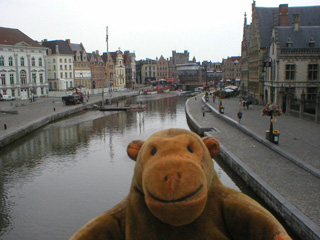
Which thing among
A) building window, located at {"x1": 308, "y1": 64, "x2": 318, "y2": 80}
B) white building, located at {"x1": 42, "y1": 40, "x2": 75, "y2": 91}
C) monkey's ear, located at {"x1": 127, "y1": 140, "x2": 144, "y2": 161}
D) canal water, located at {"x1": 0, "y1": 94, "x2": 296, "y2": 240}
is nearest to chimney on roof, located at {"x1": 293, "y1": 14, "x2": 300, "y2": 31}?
building window, located at {"x1": 308, "y1": 64, "x2": 318, "y2": 80}

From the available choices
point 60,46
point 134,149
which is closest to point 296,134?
point 134,149

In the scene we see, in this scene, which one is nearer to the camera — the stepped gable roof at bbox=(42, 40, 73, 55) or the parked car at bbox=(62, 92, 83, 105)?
the parked car at bbox=(62, 92, 83, 105)

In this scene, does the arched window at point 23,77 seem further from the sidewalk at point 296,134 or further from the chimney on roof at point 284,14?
the sidewalk at point 296,134

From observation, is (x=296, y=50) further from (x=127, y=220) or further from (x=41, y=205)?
(x=127, y=220)

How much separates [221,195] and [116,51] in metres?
100

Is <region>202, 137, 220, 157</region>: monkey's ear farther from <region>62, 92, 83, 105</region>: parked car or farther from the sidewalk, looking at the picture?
<region>62, 92, 83, 105</region>: parked car

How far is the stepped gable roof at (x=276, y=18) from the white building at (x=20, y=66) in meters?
40.9

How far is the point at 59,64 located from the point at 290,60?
5208 cm

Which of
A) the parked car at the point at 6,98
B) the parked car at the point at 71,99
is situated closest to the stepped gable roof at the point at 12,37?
the parked car at the point at 6,98

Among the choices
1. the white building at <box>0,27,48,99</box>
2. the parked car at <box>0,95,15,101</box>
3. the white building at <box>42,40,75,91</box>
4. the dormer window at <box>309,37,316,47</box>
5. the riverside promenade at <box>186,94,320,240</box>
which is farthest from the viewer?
the white building at <box>42,40,75,91</box>

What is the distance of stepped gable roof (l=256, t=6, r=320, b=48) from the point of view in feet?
144

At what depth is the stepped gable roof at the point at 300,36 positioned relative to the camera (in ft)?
116

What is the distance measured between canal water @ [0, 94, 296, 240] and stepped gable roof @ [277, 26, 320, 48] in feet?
61.0

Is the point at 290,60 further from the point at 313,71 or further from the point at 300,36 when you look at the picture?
the point at 300,36
